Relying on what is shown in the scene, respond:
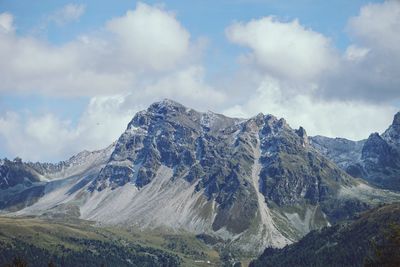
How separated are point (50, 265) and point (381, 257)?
298 ft

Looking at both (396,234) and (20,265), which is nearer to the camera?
(396,234)

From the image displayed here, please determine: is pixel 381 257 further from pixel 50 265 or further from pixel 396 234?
pixel 50 265

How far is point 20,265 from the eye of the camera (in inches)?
5802

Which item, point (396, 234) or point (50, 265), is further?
point (50, 265)

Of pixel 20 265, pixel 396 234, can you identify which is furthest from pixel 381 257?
pixel 20 265

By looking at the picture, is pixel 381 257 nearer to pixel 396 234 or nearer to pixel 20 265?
pixel 396 234

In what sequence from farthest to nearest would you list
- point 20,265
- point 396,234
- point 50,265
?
1. point 50,265
2. point 20,265
3. point 396,234

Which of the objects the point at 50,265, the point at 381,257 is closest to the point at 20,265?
the point at 50,265

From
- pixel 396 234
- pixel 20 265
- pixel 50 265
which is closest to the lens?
pixel 396 234

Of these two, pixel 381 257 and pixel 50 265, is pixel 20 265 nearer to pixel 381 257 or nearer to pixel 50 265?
pixel 50 265

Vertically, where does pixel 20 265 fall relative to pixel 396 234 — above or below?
below

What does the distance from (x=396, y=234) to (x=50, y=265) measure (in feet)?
310

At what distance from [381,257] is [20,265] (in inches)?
3441

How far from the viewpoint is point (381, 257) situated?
129375 mm
